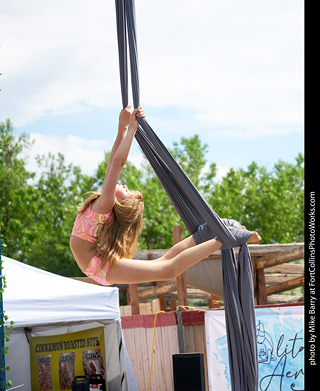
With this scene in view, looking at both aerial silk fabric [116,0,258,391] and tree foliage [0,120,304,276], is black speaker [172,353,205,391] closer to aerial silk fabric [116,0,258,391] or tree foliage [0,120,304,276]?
aerial silk fabric [116,0,258,391]

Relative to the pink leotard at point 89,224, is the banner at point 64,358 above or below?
below

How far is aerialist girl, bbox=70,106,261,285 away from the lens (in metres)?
3.19

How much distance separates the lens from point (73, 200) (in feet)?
64.4

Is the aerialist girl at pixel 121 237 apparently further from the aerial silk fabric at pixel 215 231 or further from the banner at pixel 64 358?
the banner at pixel 64 358

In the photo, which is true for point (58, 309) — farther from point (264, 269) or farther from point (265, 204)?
point (265, 204)

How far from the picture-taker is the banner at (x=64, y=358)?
6449 millimetres

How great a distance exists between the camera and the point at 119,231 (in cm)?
342

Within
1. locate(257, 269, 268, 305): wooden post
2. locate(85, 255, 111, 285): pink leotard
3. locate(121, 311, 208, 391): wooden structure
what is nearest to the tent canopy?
locate(121, 311, 208, 391): wooden structure

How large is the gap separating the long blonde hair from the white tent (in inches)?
70.7

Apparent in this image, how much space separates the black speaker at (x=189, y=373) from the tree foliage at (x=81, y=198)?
11.8 metres

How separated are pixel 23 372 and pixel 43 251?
11.4 m

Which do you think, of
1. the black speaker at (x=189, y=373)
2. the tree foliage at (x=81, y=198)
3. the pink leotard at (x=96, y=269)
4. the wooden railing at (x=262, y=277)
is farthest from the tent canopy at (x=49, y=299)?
the tree foliage at (x=81, y=198)

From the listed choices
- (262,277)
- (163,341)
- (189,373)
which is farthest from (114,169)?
(262,277)

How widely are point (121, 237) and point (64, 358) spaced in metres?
3.72
